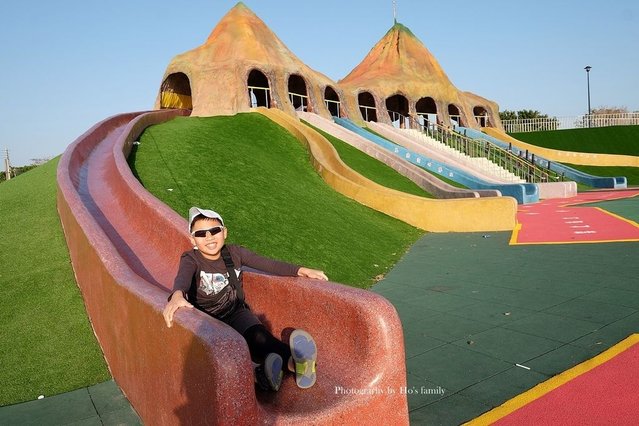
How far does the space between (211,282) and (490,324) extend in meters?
3.53

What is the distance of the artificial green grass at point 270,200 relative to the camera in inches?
345

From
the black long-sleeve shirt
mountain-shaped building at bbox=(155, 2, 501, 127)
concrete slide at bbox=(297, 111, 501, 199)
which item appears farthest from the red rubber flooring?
mountain-shaped building at bbox=(155, 2, 501, 127)

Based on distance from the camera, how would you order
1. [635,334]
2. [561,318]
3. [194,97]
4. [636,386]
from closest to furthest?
[636,386] < [635,334] < [561,318] < [194,97]

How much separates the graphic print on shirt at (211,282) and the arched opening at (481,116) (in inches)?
1609

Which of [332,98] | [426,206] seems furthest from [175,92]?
[426,206]

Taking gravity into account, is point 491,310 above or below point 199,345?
below

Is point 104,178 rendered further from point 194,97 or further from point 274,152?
point 194,97

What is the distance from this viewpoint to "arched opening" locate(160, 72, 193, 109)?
29.3m

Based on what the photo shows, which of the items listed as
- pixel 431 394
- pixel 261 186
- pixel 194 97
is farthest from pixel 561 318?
pixel 194 97

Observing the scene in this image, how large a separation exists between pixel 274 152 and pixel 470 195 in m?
7.04

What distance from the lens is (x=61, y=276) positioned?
21.8 ft

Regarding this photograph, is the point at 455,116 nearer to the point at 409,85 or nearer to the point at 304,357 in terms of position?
the point at 409,85

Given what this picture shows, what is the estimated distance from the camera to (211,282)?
3.74 meters

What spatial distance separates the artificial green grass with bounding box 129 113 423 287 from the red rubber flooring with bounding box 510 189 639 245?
2939 mm
